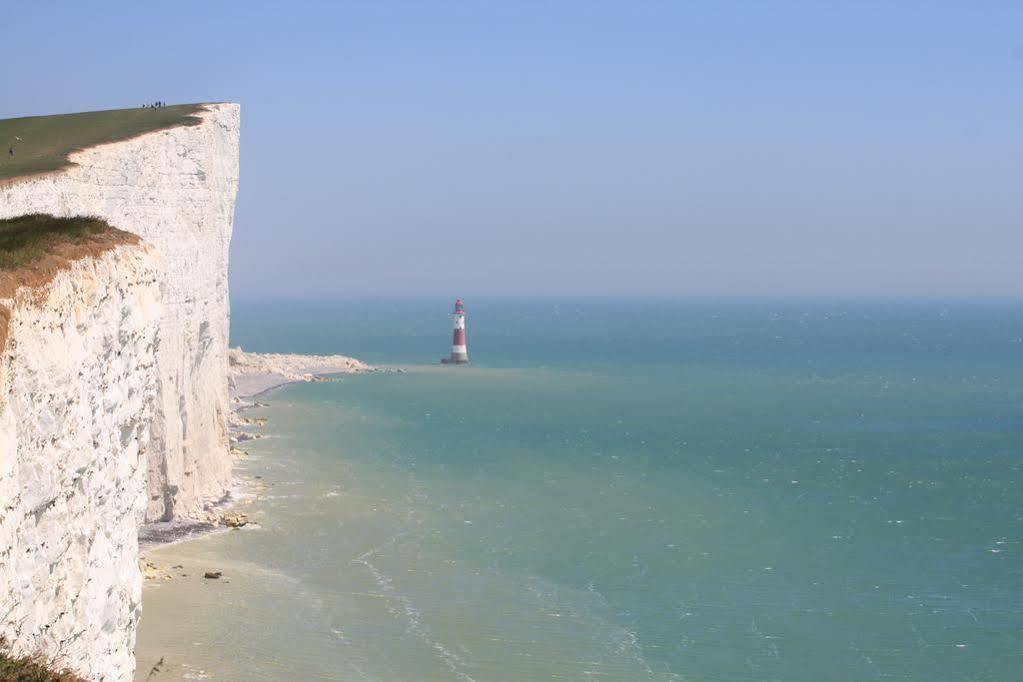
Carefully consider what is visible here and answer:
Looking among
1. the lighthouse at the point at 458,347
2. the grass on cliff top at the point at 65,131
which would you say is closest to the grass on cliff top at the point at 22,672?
the grass on cliff top at the point at 65,131

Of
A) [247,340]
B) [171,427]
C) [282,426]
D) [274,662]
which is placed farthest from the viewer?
[247,340]

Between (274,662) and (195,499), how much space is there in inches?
430

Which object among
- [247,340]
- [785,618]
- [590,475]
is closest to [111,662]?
[785,618]

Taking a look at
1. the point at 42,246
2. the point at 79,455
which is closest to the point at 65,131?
the point at 42,246

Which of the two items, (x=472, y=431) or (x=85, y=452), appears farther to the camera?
(x=472, y=431)

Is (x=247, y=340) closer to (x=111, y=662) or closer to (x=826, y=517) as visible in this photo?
(x=826, y=517)

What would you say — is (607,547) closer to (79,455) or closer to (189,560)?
(189,560)

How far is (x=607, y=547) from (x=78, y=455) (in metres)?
18.0

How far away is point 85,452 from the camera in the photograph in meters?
12.5

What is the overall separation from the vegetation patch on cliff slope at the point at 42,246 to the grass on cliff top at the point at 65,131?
10174mm

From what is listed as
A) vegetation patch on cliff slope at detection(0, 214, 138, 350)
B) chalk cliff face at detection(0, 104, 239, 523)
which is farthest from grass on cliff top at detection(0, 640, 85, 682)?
chalk cliff face at detection(0, 104, 239, 523)

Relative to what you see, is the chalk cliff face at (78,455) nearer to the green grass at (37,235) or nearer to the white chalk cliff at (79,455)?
the white chalk cliff at (79,455)

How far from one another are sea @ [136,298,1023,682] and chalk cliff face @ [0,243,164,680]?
5.86 metres

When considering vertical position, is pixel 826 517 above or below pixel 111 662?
below
